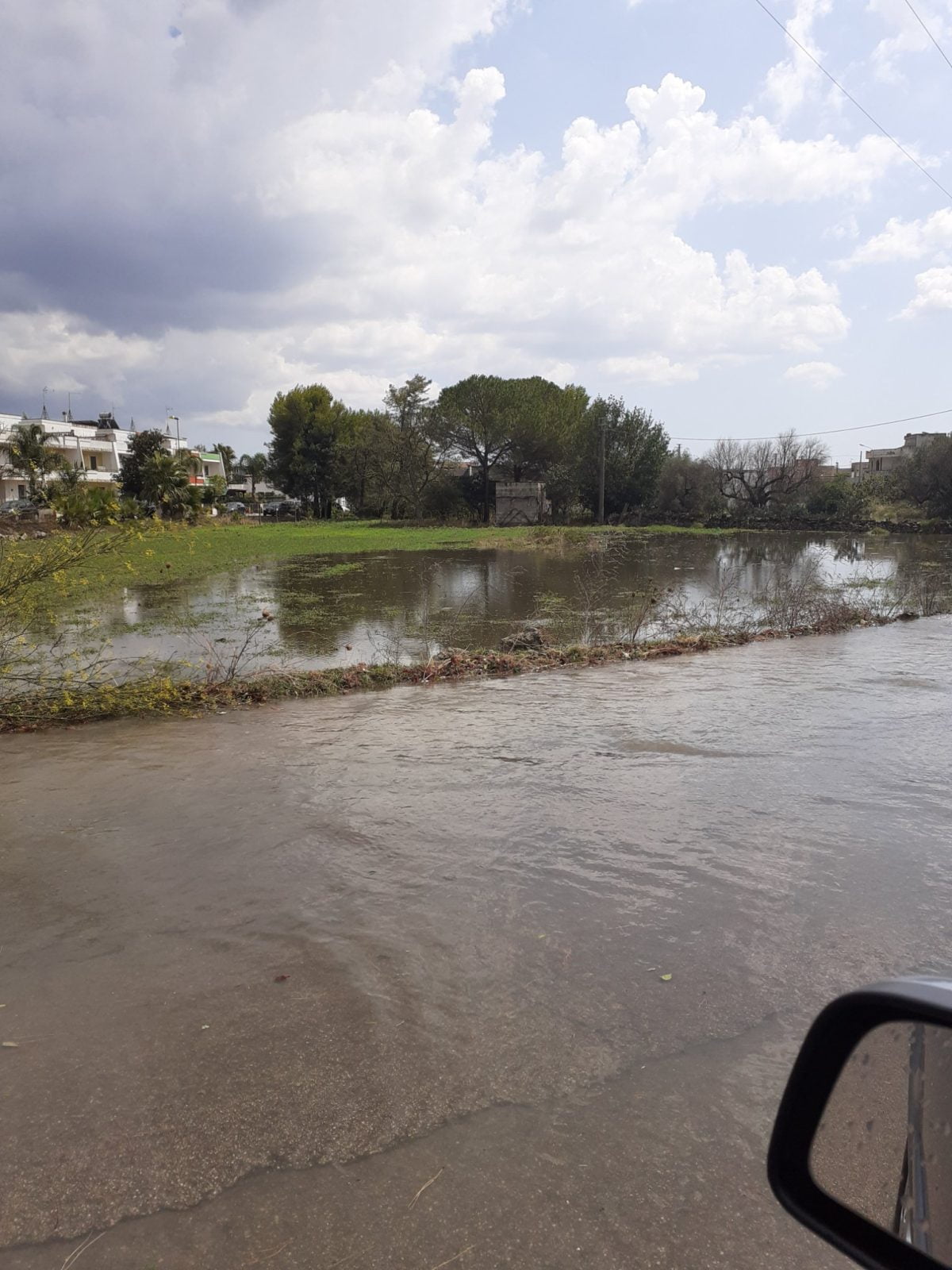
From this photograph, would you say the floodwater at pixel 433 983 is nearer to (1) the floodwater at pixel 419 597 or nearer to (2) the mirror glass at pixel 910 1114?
(2) the mirror glass at pixel 910 1114

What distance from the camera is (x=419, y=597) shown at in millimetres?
21234

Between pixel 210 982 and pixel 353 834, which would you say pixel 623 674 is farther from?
pixel 210 982

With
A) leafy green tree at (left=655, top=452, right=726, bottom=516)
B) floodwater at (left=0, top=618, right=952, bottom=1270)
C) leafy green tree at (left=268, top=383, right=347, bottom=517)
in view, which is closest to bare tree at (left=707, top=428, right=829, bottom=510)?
leafy green tree at (left=655, top=452, right=726, bottom=516)

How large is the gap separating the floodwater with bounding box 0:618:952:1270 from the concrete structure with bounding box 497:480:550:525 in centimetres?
5648

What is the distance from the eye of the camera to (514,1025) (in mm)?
3328

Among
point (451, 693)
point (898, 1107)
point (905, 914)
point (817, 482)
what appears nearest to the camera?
point (898, 1107)

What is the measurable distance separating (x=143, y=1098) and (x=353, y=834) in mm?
2503

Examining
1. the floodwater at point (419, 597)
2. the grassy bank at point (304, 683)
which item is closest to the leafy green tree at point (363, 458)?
the floodwater at point (419, 597)

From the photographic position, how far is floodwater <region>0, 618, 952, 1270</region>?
2.46 meters

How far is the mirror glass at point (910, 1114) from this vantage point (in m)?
1.12

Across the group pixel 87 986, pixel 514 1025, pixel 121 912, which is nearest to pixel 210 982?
pixel 87 986

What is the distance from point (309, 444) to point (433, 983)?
233 feet

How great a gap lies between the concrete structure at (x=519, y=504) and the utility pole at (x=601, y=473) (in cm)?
479

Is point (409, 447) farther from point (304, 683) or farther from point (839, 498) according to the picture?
point (304, 683)
